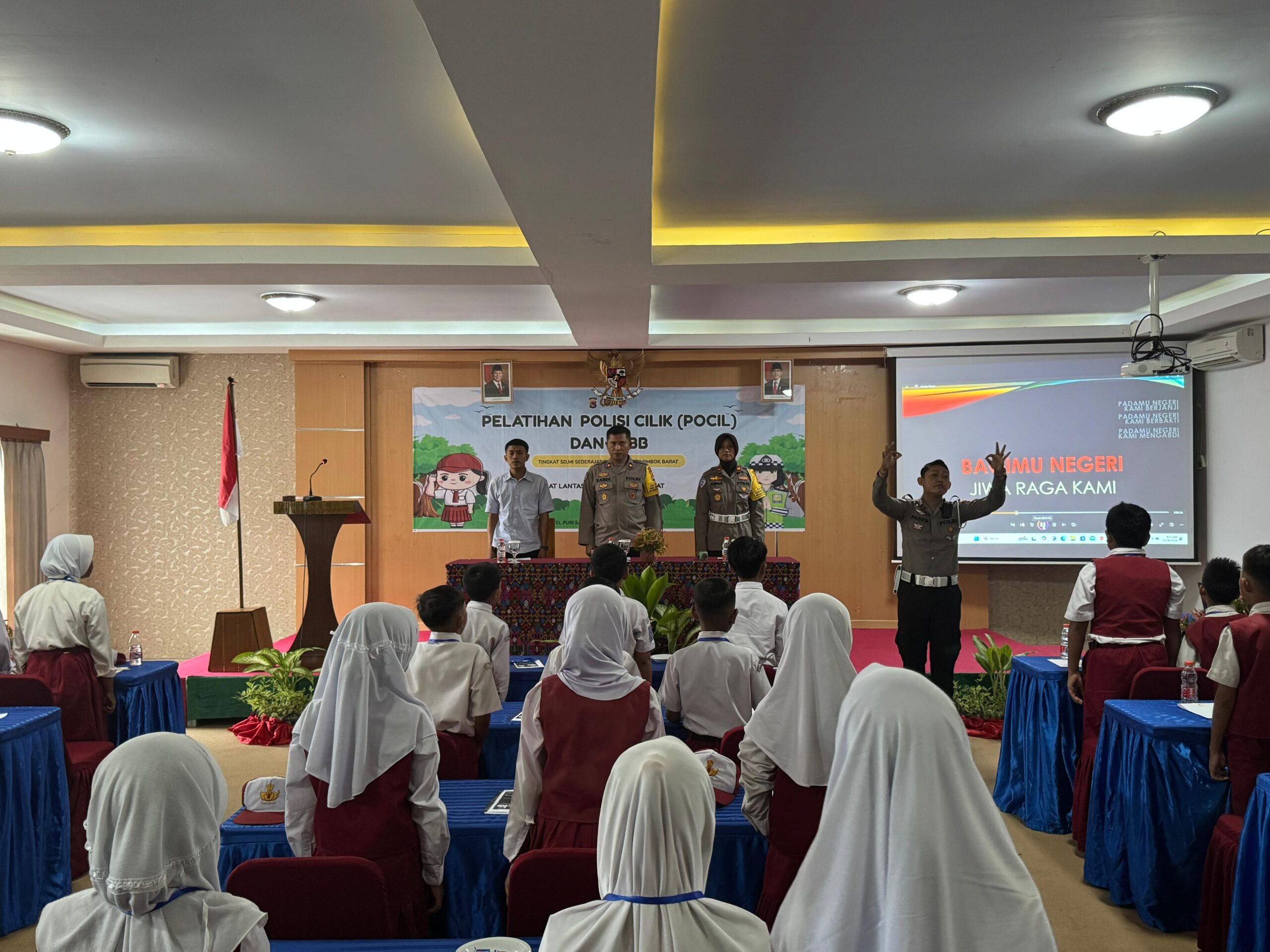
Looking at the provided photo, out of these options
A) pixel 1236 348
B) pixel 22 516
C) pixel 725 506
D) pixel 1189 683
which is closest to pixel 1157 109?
pixel 1189 683

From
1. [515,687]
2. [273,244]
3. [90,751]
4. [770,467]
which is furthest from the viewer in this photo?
[770,467]

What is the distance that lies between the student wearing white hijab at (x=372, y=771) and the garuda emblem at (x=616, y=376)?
20.4 ft

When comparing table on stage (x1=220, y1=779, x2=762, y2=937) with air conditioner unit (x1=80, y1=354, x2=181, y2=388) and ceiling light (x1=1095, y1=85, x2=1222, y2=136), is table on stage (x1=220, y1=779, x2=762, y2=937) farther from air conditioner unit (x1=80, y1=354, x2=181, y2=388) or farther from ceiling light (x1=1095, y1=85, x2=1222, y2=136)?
air conditioner unit (x1=80, y1=354, x2=181, y2=388)

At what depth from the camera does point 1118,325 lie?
7754 mm

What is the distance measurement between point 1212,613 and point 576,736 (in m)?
2.88

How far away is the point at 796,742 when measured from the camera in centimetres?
224

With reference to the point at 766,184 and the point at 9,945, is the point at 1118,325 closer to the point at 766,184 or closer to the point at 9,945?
the point at 766,184

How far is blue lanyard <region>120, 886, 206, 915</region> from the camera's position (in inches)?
57.9

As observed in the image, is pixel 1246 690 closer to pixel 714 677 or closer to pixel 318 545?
pixel 714 677

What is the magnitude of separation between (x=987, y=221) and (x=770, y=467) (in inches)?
159

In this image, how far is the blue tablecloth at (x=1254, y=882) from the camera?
255cm

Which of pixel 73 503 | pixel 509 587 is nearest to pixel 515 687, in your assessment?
pixel 509 587

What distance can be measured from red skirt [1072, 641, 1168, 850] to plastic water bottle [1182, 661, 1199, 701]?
0.21 meters

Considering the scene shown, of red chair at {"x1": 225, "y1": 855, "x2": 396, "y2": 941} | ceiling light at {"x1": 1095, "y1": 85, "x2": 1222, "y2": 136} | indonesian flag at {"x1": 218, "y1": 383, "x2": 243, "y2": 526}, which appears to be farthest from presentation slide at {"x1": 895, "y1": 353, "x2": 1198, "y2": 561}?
red chair at {"x1": 225, "y1": 855, "x2": 396, "y2": 941}
